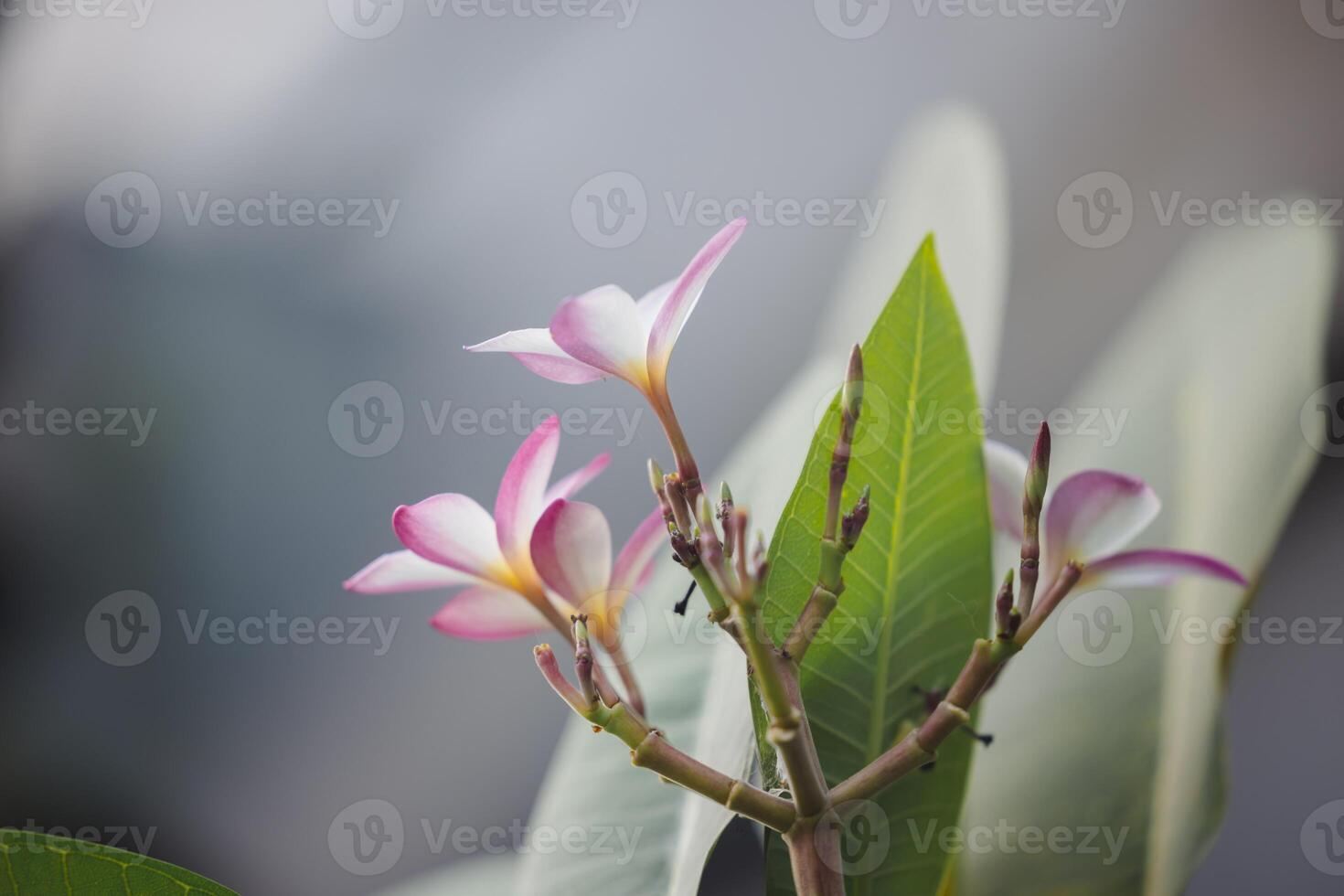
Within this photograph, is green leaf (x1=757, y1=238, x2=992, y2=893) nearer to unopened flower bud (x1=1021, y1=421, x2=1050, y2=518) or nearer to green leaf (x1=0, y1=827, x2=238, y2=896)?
unopened flower bud (x1=1021, y1=421, x2=1050, y2=518)

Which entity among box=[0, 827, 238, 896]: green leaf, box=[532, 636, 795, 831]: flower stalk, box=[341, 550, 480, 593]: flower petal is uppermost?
box=[341, 550, 480, 593]: flower petal

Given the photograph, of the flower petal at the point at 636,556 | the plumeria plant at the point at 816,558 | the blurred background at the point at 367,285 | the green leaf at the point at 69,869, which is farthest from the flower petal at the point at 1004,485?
the blurred background at the point at 367,285

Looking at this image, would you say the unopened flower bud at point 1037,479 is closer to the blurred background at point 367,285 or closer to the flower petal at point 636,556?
the flower petal at point 636,556

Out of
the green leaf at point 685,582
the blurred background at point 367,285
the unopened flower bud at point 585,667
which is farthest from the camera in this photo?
the blurred background at point 367,285

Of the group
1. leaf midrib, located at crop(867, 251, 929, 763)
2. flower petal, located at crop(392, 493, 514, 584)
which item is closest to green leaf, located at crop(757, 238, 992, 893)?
leaf midrib, located at crop(867, 251, 929, 763)

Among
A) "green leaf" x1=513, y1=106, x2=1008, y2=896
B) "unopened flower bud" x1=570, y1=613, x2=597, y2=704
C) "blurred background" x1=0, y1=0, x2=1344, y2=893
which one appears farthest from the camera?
"blurred background" x1=0, y1=0, x2=1344, y2=893

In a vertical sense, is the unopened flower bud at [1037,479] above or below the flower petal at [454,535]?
above
